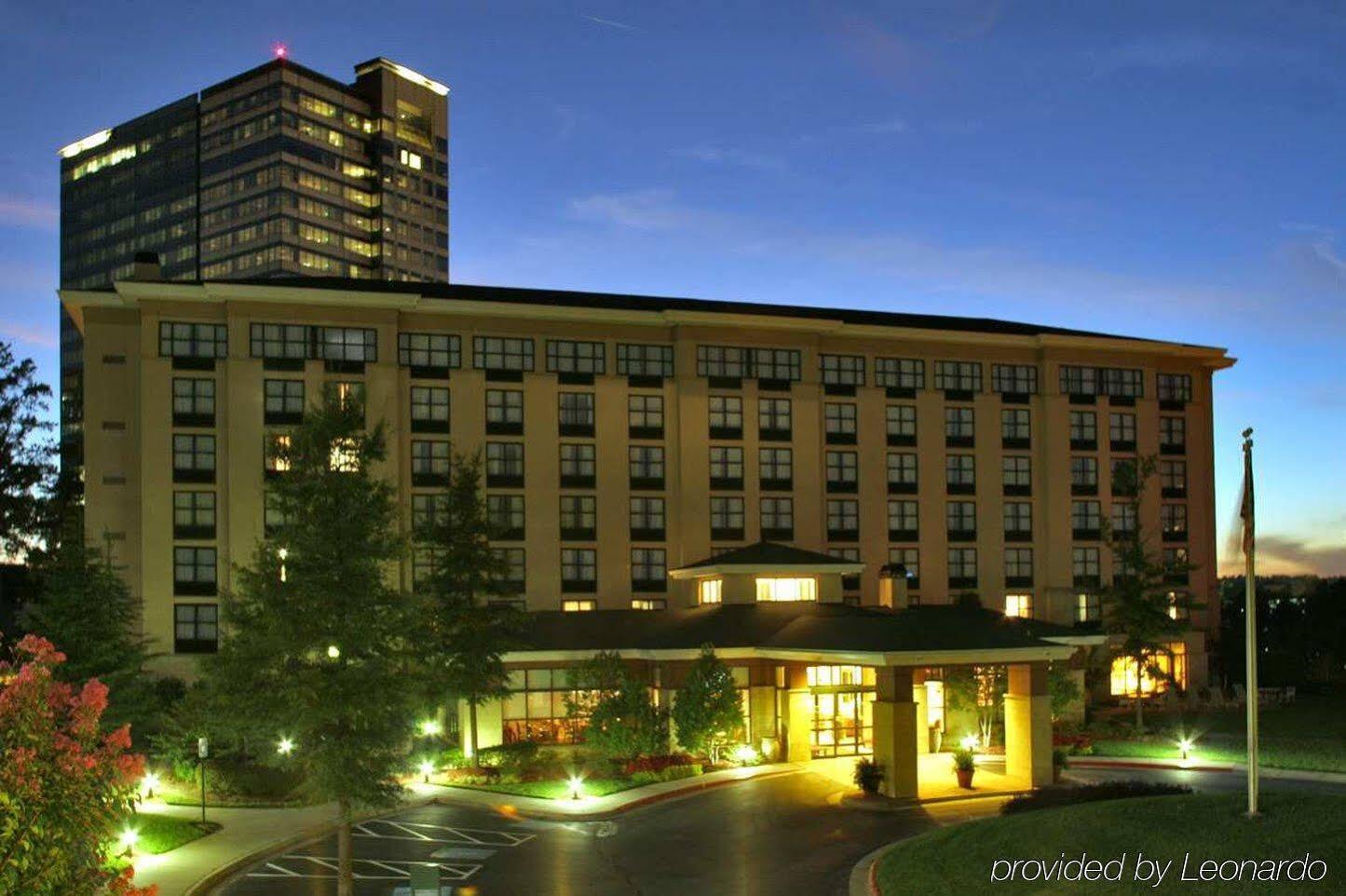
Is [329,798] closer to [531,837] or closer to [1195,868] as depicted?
[531,837]

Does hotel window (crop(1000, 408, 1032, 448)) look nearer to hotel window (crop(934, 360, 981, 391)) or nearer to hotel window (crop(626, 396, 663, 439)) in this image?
hotel window (crop(934, 360, 981, 391))

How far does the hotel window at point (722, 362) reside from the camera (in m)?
67.5

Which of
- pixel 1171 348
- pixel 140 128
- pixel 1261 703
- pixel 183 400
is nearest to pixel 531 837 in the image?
pixel 183 400

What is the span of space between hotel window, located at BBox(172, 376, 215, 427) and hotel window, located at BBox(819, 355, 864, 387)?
100ft

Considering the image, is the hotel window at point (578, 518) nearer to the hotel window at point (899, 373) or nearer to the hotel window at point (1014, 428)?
the hotel window at point (899, 373)

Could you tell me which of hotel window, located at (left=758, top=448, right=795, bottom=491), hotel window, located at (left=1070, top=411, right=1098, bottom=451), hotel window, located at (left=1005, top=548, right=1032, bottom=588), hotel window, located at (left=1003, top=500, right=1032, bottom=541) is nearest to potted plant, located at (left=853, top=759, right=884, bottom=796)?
hotel window, located at (left=758, top=448, right=795, bottom=491)

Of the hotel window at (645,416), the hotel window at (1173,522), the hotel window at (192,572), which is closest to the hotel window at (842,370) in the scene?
the hotel window at (645,416)

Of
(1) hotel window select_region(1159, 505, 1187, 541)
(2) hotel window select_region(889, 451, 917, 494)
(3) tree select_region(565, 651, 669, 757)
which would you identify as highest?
(2) hotel window select_region(889, 451, 917, 494)

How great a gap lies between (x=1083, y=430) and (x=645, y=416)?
2569 centimetres

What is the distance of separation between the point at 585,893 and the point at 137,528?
42.5 m

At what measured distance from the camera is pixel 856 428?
233 feet

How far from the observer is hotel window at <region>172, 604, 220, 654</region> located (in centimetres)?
5925

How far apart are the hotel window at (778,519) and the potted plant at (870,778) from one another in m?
28.9

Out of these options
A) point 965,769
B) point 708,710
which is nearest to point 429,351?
point 708,710
